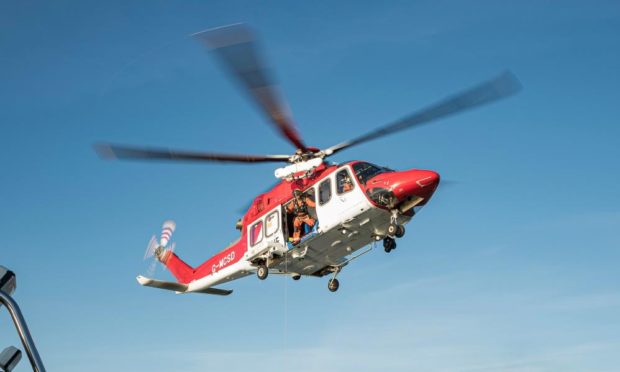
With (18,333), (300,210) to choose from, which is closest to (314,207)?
(300,210)

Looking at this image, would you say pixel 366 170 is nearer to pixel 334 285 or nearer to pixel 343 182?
pixel 343 182

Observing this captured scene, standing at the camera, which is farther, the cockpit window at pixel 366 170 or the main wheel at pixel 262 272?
the main wheel at pixel 262 272

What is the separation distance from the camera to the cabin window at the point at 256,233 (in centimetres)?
2248

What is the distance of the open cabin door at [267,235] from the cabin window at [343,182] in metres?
2.43

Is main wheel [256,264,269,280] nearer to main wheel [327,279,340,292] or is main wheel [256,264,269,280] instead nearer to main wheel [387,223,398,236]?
main wheel [327,279,340,292]

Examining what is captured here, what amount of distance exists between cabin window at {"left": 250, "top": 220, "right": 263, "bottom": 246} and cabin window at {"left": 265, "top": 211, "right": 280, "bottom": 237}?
32cm

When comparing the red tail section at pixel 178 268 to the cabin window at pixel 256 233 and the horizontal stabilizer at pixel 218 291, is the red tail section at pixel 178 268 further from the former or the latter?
the cabin window at pixel 256 233

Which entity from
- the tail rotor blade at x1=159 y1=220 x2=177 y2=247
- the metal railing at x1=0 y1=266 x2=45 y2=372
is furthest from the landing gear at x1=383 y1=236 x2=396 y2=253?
the metal railing at x1=0 y1=266 x2=45 y2=372

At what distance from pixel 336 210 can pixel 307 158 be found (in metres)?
2.24

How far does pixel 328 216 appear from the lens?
806 inches

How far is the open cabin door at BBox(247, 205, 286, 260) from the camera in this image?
2177 cm

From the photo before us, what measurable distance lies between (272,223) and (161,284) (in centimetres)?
547

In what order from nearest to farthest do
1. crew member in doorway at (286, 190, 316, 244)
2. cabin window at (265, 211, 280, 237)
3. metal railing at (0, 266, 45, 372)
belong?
metal railing at (0, 266, 45, 372)
crew member in doorway at (286, 190, 316, 244)
cabin window at (265, 211, 280, 237)

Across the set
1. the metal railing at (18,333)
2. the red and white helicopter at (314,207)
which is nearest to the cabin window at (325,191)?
the red and white helicopter at (314,207)
